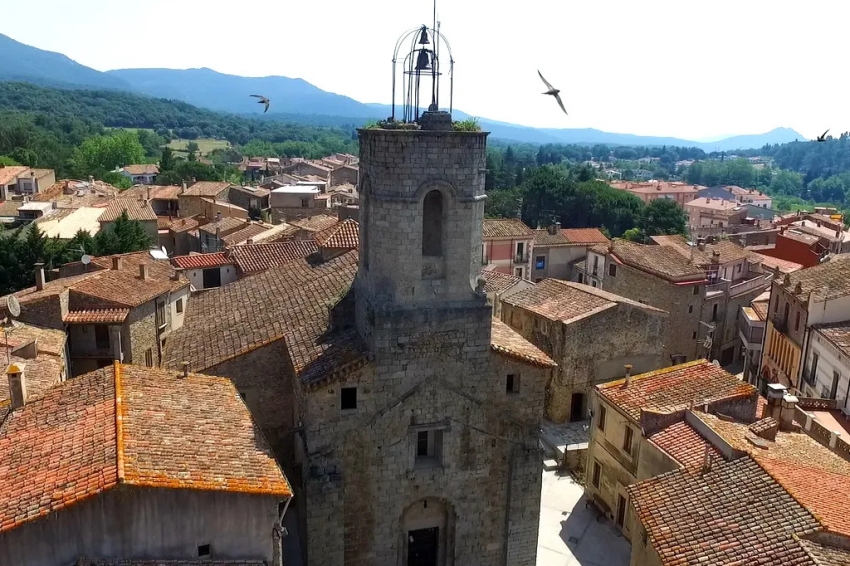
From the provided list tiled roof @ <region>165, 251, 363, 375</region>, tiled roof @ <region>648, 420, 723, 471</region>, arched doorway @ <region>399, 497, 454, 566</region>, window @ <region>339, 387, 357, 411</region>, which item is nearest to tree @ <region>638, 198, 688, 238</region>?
tiled roof @ <region>165, 251, 363, 375</region>

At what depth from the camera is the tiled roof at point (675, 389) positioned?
22.8 m

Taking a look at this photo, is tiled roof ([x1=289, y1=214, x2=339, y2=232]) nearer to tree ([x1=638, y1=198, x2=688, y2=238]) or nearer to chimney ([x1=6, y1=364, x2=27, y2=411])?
chimney ([x1=6, y1=364, x2=27, y2=411])

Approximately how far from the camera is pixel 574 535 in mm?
23531

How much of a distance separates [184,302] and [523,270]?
104ft

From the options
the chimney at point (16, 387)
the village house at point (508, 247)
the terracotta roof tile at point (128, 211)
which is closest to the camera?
the chimney at point (16, 387)

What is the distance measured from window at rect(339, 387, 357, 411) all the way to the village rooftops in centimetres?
3082

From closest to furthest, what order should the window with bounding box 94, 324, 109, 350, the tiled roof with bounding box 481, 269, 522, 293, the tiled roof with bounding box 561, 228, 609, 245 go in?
the window with bounding box 94, 324, 109, 350, the tiled roof with bounding box 481, 269, 522, 293, the tiled roof with bounding box 561, 228, 609, 245

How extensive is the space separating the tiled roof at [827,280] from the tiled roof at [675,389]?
918cm

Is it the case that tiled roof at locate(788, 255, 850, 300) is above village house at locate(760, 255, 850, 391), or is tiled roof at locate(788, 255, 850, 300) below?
above

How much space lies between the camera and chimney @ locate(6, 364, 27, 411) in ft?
53.8

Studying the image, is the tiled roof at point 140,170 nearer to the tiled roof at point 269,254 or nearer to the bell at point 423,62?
the tiled roof at point 269,254

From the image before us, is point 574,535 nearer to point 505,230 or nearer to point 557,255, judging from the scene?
point 505,230

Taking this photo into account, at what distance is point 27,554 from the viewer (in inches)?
474

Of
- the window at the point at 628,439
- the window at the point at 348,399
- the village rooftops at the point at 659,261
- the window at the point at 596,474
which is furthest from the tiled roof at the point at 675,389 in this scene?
the village rooftops at the point at 659,261
